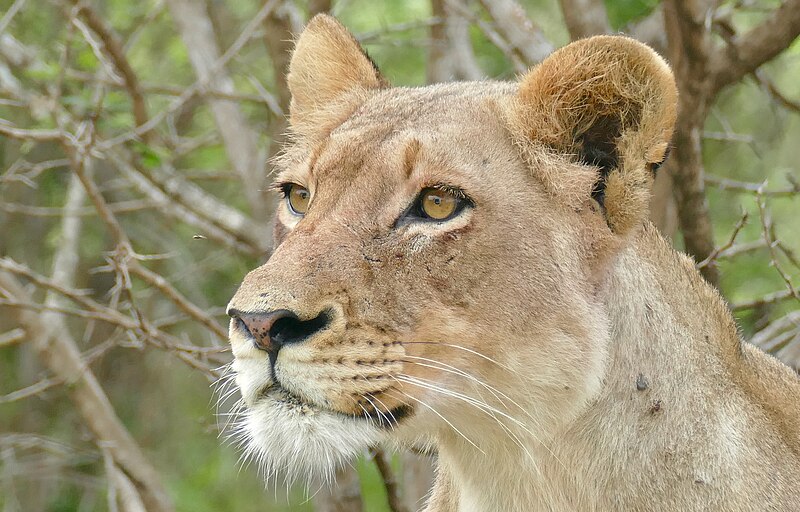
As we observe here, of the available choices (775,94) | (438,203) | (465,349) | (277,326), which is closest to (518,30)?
(775,94)

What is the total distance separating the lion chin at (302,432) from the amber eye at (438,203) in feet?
A: 2.40

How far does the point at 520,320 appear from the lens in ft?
12.0

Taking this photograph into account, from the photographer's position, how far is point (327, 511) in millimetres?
5969

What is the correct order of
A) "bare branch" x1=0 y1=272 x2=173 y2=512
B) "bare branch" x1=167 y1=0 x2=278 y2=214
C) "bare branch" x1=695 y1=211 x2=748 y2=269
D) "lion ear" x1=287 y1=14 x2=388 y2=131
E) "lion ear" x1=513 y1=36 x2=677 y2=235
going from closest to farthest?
1. "lion ear" x1=513 y1=36 x2=677 y2=235
2. "lion ear" x1=287 y1=14 x2=388 y2=131
3. "bare branch" x1=695 y1=211 x2=748 y2=269
4. "bare branch" x1=0 y1=272 x2=173 y2=512
5. "bare branch" x1=167 y1=0 x2=278 y2=214

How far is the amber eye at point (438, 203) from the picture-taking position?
147 inches

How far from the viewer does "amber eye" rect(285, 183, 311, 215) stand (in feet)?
13.8

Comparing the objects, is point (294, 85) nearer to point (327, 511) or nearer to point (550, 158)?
point (550, 158)

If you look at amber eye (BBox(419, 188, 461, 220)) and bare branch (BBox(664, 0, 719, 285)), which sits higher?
bare branch (BBox(664, 0, 719, 285))

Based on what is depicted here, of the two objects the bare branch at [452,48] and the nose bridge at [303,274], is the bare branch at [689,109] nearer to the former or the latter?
the bare branch at [452,48]

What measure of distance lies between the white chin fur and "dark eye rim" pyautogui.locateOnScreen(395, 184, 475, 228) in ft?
2.29

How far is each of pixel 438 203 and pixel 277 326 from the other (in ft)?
2.49

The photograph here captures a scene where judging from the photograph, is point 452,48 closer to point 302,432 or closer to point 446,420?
point 446,420

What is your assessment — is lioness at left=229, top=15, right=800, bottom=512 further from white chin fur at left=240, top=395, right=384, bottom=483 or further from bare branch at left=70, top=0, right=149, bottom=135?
bare branch at left=70, top=0, right=149, bottom=135

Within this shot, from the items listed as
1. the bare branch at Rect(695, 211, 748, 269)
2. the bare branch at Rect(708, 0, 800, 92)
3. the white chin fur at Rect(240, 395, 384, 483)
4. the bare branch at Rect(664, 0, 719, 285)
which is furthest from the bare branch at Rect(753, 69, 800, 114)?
the white chin fur at Rect(240, 395, 384, 483)
